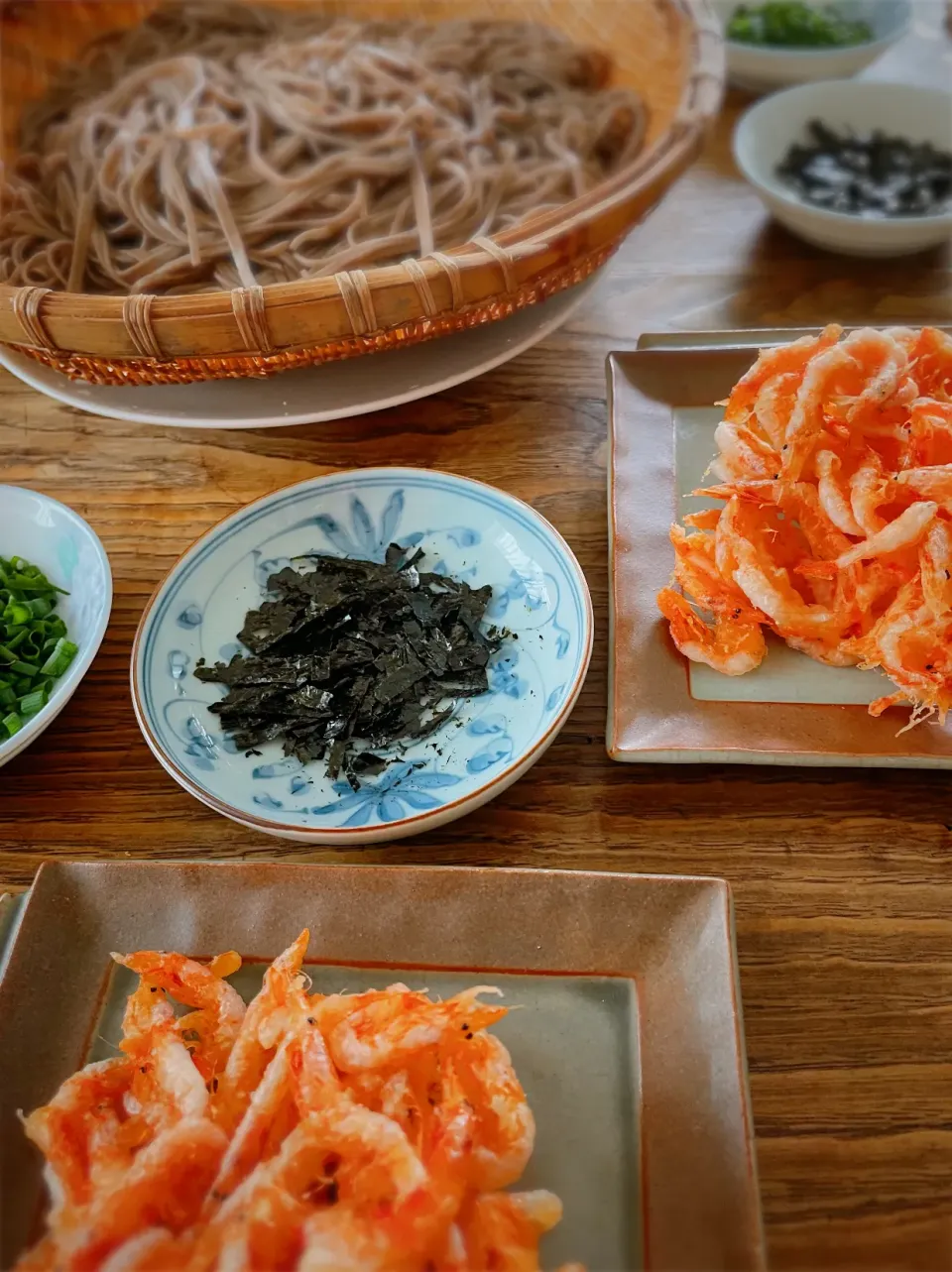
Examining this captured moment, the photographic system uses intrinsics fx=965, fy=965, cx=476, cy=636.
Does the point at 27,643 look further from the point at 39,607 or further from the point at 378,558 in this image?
the point at 378,558

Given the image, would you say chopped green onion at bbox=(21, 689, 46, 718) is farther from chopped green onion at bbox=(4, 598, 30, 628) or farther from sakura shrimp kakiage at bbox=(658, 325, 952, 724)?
sakura shrimp kakiage at bbox=(658, 325, 952, 724)

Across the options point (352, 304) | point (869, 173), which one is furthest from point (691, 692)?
point (869, 173)

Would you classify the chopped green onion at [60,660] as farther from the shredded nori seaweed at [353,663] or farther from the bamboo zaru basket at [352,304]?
the bamboo zaru basket at [352,304]

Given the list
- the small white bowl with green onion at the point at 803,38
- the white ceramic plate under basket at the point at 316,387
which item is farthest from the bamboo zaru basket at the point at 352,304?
the small white bowl with green onion at the point at 803,38

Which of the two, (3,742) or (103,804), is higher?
(3,742)

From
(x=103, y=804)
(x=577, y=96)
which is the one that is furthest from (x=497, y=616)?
(x=577, y=96)

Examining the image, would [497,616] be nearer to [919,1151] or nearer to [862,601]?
[862,601]
